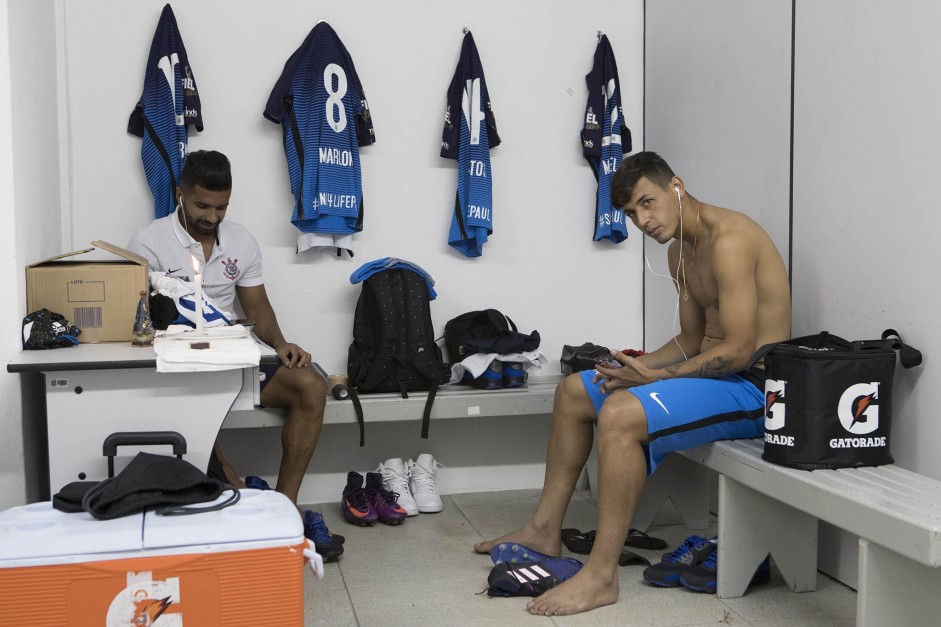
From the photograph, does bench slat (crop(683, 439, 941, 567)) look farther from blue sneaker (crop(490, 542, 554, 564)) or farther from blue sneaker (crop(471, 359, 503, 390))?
blue sneaker (crop(471, 359, 503, 390))

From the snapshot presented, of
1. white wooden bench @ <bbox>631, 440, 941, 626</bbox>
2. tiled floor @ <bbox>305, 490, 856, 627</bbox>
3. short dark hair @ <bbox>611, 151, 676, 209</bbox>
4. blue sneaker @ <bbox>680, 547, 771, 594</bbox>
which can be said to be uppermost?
short dark hair @ <bbox>611, 151, 676, 209</bbox>

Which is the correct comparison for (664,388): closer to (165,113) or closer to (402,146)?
(402,146)

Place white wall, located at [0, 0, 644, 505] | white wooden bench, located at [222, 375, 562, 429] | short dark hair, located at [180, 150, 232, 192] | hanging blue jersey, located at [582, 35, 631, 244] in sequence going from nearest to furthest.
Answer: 1. short dark hair, located at [180, 150, 232, 192]
2. white wooden bench, located at [222, 375, 562, 429]
3. white wall, located at [0, 0, 644, 505]
4. hanging blue jersey, located at [582, 35, 631, 244]

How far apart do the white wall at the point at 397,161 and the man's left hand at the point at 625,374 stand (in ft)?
4.11

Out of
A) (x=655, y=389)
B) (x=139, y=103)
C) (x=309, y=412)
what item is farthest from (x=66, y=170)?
(x=655, y=389)

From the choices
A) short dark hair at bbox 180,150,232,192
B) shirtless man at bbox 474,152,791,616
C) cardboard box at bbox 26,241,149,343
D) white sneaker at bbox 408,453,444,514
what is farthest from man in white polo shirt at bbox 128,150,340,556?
shirtless man at bbox 474,152,791,616

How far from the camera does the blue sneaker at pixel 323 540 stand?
2.92m

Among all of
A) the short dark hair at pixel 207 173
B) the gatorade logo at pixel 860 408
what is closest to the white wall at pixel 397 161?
the short dark hair at pixel 207 173

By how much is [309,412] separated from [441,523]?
716 mm

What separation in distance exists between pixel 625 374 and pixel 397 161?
5.29 ft

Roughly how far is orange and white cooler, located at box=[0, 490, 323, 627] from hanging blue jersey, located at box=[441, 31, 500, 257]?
88.9 inches

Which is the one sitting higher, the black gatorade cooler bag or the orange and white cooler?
the black gatorade cooler bag

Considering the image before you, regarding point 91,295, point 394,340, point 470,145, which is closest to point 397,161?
point 470,145

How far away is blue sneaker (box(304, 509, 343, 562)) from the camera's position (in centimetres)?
292
